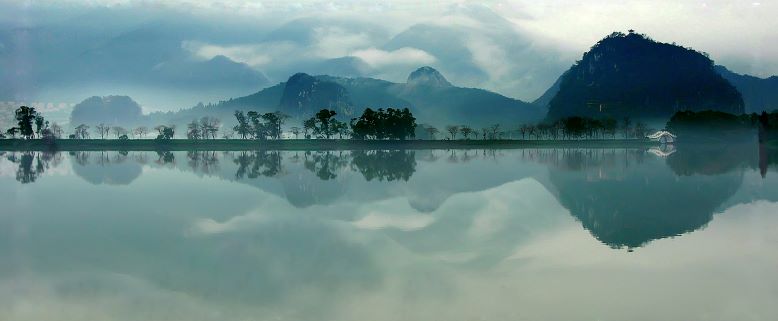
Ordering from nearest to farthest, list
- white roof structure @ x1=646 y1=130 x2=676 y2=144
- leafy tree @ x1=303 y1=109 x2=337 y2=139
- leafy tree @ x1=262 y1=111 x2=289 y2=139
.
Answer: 1. leafy tree @ x1=303 y1=109 x2=337 y2=139
2. leafy tree @ x1=262 y1=111 x2=289 y2=139
3. white roof structure @ x1=646 y1=130 x2=676 y2=144

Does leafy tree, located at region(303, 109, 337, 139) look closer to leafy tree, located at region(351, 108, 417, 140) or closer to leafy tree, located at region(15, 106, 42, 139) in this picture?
leafy tree, located at region(351, 108, 417, 140)

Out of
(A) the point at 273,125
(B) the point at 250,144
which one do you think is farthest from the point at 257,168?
(A) the point at 273,125

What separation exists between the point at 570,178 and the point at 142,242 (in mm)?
26272

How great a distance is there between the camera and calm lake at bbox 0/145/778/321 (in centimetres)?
1014

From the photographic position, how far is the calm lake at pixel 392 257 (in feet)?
33.3

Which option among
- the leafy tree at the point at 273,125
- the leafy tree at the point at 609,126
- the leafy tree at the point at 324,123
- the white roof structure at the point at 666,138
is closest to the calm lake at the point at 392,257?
the leafy tree at the point at 324,123

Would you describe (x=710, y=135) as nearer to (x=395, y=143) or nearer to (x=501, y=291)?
(x=395, y=143)

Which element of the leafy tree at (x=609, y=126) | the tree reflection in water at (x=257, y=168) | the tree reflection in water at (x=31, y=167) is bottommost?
the tree reflection in water at (x=257, y=168)

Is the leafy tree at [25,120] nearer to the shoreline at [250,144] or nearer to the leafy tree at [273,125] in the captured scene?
the shoreline at [250,144]

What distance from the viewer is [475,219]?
64.3 ft

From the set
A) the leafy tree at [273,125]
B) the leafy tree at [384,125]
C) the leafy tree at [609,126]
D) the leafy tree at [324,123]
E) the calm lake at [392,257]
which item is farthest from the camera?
the leafy tree at [609,126]

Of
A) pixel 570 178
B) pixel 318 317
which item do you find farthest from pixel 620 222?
pixel 570 178

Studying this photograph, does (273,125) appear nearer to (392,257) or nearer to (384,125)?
(384,125)

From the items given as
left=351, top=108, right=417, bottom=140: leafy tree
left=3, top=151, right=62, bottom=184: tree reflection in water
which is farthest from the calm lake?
left=351, top=108, right=417, bottom=140: leafy tree
